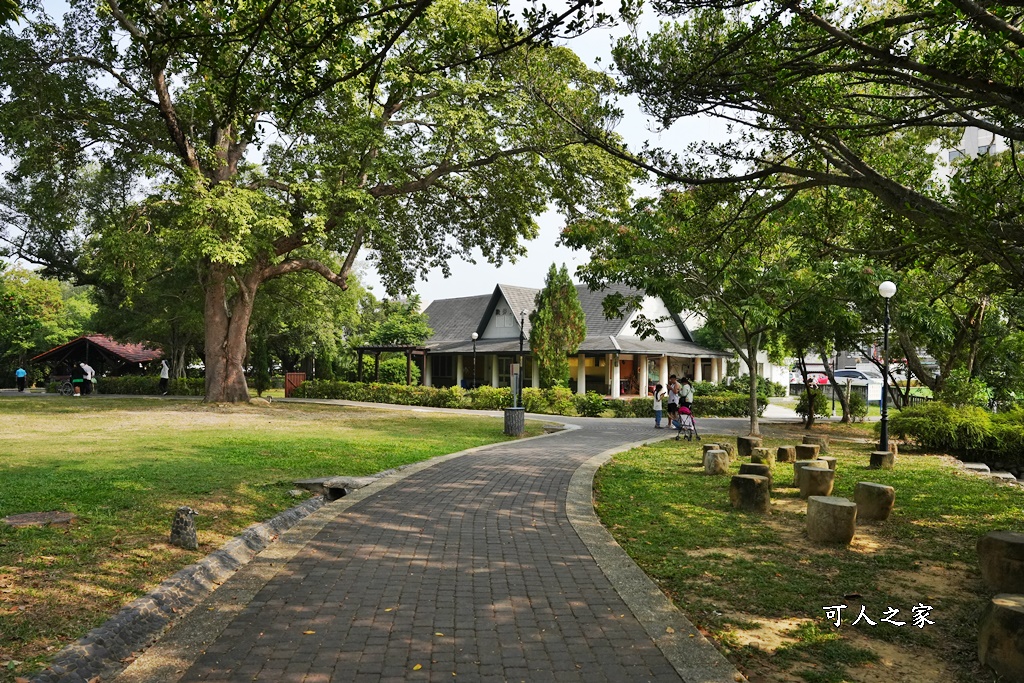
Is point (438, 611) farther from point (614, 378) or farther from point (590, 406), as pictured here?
point (614, 378)

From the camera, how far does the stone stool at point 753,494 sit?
28.4 ft

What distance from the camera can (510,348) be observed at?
36.0 m

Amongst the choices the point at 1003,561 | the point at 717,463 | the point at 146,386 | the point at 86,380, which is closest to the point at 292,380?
the point at 146,386

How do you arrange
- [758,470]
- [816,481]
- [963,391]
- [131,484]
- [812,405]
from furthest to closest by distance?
[812,405] → [963,391] → [758,470] → [816,481] → [131,484]

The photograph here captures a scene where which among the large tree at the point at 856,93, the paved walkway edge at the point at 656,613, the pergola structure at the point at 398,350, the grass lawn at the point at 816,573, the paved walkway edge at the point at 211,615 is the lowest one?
the grass lawn at the point at 816,573

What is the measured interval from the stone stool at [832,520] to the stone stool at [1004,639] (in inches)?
114

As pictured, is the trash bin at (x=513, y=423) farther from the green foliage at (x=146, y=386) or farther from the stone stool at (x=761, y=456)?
the green foliage at (x=146, y=386)

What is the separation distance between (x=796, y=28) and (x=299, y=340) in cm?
3712

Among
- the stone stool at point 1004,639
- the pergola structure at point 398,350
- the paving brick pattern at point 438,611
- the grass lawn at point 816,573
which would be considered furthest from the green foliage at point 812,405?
the stone stool at point 1004,639

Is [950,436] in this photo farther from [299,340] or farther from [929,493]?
[299,340]

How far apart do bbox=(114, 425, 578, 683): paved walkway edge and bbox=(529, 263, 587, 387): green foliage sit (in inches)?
973

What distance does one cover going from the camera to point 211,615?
15.9 feet

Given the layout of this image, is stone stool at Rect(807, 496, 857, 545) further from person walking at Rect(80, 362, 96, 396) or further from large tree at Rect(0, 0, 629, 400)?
person walking at Rect(80, 362, 96, 396)

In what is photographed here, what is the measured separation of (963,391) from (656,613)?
692 inches
